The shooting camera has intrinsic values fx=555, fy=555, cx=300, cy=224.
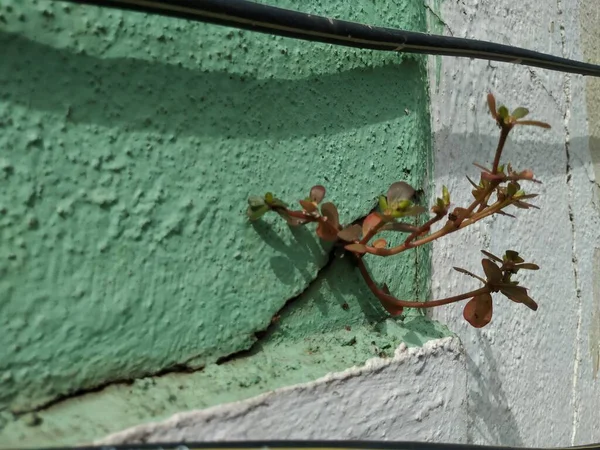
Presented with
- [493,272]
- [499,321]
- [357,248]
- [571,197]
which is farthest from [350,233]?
[571,197]

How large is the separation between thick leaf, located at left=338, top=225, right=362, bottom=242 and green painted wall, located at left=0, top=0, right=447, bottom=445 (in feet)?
0.15

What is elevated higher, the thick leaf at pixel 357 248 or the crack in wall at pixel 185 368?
the thick leaf at pixel 357 248

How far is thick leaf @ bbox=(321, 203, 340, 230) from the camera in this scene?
0.72 meters

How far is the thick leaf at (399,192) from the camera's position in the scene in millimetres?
736

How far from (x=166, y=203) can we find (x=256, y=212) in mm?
108

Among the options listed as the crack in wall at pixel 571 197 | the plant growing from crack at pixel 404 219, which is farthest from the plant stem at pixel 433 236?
the crack in wall at pixel 571 197

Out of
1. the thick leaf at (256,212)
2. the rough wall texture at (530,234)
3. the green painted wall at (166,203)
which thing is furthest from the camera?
the rough wall texture at (530,234)

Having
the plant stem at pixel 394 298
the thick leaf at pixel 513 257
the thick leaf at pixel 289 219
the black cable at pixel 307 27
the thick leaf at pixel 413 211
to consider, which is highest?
the black cable at pixel 307 27

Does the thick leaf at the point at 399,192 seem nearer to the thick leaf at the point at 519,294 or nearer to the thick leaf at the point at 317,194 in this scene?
the thick leaf at the point at 317,194

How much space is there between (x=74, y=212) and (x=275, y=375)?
0.96 feet

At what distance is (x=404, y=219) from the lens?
86 cm

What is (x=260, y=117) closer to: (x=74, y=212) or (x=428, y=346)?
(x=74, y=212)

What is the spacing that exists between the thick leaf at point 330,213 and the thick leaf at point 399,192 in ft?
0.26

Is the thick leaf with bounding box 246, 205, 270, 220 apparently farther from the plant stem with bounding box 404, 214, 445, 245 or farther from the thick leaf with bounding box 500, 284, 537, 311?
the thick leaf with bounding box 500, 284, 537, 311
